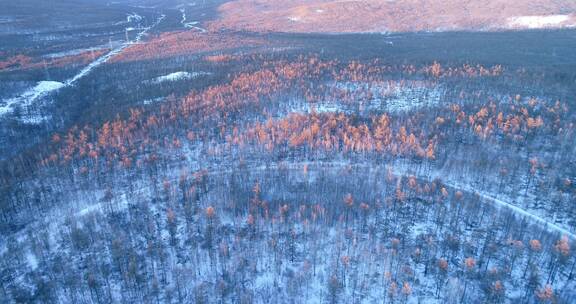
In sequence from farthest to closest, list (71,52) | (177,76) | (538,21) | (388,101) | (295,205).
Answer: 1. (538,21)
2. (71,52)
3. (177,76)
4. (388,101)
5. (295,205)

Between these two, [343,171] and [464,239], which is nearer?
[464,239]

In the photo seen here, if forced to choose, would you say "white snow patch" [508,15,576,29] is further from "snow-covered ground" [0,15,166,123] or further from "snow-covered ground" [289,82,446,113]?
"snow-covered ground" [0,15,166,123]

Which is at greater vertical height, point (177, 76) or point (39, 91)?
point (177, 76)

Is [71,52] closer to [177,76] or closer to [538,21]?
[177,76]

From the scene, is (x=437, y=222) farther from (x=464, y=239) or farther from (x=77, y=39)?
(x=77, y=39)

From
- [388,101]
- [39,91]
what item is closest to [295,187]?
[388,101]

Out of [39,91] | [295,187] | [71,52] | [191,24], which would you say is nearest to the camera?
[295,187]

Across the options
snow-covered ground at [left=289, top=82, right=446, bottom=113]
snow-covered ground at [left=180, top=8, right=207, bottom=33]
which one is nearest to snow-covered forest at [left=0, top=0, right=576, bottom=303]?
snow-covered ground at [left=289, top=82, right=446, bottom=113]

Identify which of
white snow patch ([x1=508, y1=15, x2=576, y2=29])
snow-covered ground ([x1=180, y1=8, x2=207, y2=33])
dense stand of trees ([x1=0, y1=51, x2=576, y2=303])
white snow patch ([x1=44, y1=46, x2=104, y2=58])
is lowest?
dense stand of trees ([x1=0, y1=51, x2=576, y2=303])

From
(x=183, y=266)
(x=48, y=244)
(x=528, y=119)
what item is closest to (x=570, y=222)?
(x=528, y=119)
